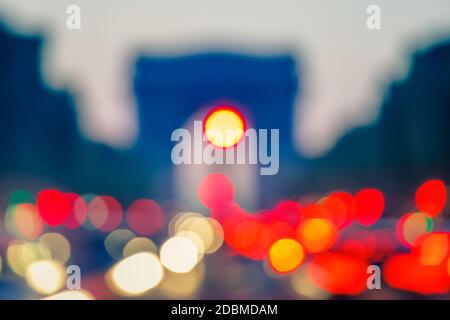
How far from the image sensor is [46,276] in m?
3.56

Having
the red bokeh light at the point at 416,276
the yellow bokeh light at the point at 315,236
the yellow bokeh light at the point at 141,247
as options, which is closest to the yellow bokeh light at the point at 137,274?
the yellow bokeh light at the point at 141,247

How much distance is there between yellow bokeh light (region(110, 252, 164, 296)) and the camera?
11.2 feet

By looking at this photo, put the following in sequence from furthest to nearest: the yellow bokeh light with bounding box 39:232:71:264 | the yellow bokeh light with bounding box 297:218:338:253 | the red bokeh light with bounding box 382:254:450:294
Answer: the yellow bokeh light with bounding box 297:218:338:253, the red bokeh light with bounding box 382:254:450:294, the yellow bokeh light with bounding box 39:232:71:264

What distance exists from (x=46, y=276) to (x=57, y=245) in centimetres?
16

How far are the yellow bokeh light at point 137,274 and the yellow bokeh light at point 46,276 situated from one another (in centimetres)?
26

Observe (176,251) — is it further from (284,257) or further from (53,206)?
(284,257)

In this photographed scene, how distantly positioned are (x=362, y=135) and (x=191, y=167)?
4.38 ft

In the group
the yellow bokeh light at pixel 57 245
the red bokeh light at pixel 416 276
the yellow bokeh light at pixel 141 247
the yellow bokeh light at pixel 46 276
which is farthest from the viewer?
the red bokeh light at pixel 416 276

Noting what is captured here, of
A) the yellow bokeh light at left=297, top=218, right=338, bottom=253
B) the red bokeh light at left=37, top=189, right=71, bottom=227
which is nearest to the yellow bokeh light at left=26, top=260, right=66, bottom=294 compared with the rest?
the red bokeh light at left=37, top=189, right=71, bottom=227

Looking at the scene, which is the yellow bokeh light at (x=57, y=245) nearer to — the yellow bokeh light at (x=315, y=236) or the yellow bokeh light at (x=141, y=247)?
the yellow bokeh light at (x=141, y=247)

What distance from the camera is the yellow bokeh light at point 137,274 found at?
135 inches

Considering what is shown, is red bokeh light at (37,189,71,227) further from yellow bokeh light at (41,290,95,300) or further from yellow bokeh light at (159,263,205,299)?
yellow bokeh light at (159,263,205,299)

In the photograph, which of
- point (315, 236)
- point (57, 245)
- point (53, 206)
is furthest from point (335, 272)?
point (57, 245)

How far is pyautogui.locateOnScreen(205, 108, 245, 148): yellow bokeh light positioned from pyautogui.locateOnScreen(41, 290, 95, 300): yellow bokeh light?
875 millimetres
